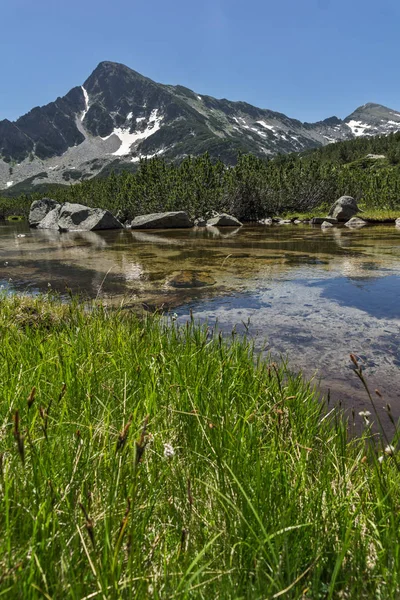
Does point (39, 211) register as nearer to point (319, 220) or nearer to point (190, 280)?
point (319, 220)

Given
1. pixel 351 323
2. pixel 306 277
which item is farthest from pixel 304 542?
pixel 306 277

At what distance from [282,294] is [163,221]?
125 ft

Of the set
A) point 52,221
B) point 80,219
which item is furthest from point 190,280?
point 52,221

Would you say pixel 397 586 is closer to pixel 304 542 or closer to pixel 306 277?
pixel 304 542

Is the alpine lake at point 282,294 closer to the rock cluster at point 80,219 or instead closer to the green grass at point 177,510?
the green grass at point 177,510

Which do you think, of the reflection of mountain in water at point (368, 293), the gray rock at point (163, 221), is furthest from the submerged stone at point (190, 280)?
the gray rock at point (163, 221)

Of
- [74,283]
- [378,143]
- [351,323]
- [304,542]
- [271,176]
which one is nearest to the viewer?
[304,542]

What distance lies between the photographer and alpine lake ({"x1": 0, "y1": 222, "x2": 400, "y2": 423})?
5684 mm

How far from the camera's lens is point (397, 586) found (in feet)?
4.69

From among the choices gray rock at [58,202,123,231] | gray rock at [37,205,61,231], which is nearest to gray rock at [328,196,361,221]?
gray rock at [58,202,123,231]

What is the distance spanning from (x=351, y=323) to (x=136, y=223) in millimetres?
42363

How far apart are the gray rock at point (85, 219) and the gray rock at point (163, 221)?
3.34 m

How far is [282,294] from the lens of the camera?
1027 centimetres

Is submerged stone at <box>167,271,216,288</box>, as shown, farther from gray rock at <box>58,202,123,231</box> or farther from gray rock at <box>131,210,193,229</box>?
gray rock at <box>58,202,123,231</box>
